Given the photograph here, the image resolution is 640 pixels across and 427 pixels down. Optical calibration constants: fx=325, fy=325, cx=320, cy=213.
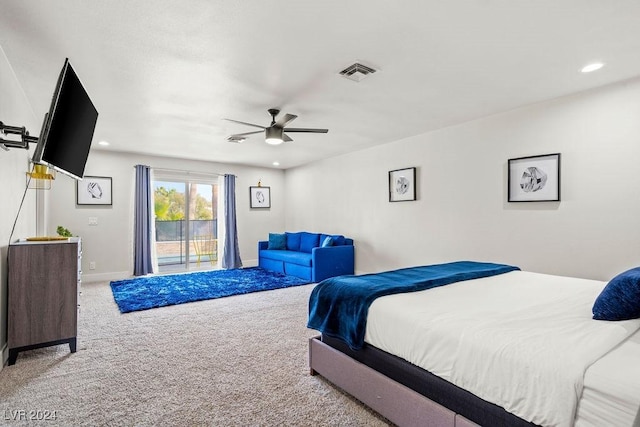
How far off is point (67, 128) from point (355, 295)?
2270 millimetres

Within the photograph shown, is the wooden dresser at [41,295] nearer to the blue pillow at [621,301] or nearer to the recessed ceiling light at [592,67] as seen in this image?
the blue pillow at [621,301]

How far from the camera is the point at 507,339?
1.45 meters

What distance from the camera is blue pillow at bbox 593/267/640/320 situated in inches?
62.6

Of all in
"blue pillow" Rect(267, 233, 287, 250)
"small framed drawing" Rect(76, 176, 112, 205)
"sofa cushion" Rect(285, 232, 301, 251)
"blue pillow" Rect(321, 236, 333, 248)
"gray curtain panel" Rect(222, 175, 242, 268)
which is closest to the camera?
"small framed drawing" Rect(76, 176, 112, 205)

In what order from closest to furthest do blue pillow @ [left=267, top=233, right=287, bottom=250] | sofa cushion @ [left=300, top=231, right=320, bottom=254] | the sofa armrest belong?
the sofa armrest, sofa cushion @ [left=300, top=231, right=320, bottom=254], blue pillow @ [left=267, top=233, right=287, bottom=250]

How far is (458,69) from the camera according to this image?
2951 millimetres

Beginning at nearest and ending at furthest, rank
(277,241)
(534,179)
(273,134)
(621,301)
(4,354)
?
(621,301)
(4,354)
(534,179)
(273,134)
(277,241)

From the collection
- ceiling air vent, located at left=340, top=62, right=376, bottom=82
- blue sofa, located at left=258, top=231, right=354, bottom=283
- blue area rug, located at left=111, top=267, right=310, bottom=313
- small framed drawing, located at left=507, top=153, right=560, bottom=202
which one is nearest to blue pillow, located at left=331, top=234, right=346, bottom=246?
blue sofa, located at left=258, top=231, right=354, bottom=283

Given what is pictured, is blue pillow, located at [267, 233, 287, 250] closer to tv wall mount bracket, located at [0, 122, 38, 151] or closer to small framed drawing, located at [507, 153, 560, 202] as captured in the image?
small framed drawing, located at [507, 153, 560, 202]

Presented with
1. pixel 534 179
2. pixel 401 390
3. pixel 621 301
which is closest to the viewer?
pixel 621 301

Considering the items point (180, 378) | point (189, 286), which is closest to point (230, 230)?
point (189, 286)

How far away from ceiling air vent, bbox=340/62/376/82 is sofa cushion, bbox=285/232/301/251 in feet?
15.0

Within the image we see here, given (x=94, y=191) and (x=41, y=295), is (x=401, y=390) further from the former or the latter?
(x=94, y=191)

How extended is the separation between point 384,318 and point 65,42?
119 inches
